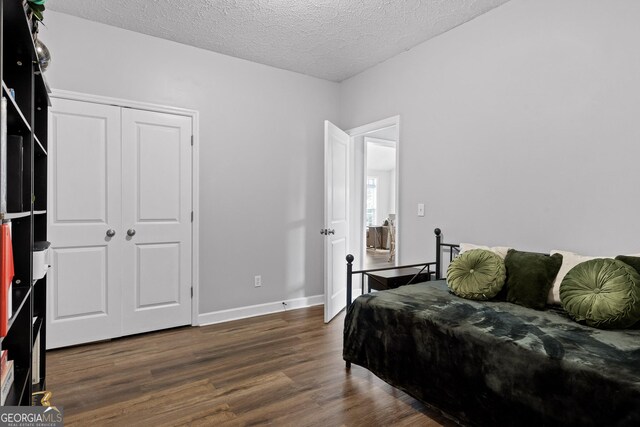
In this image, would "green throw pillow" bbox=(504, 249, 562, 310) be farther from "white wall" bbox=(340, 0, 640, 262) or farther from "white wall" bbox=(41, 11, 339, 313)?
"white wall" bbox=(41, 11, 339, 313)

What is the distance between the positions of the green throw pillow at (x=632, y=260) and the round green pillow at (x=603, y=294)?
0.05m

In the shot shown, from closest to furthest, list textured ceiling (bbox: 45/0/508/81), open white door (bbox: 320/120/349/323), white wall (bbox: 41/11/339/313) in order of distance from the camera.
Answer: textured ceiling (bbox: 45/0/508/81) < white wall (bbox: 41/11/339/313) < open white door (bbox: 320/120/349/323)

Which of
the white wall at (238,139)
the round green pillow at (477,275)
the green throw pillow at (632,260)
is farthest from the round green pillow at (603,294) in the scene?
the white wall at (238,139)

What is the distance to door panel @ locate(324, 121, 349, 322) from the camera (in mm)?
3729

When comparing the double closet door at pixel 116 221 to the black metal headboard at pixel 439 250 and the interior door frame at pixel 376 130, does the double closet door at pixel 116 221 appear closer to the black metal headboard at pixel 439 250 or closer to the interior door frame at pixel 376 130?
the interior door frame at pixel 376 130

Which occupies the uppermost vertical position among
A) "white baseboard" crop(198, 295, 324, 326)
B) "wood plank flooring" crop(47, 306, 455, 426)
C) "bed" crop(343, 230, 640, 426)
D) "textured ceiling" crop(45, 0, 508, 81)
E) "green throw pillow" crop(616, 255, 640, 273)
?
"textured ceiling" crop(45, 0, 508, 81)

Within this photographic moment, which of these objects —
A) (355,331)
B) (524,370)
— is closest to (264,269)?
(355,331)

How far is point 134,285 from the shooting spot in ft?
11.1

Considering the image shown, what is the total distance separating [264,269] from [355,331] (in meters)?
1.76

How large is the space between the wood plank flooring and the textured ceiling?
8.99 ft

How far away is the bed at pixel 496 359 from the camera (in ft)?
4.73

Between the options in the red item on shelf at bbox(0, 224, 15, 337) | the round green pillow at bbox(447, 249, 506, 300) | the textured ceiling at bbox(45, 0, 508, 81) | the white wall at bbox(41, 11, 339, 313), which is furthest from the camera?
the white wall at bbox(41, 11, 339, 313)

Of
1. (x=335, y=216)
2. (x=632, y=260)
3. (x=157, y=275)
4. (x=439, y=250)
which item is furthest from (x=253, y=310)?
(x=632, y=260)

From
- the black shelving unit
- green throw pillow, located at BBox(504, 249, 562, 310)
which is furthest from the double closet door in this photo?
green throw pillow, located at BBox(504, 249, 562, 310)
